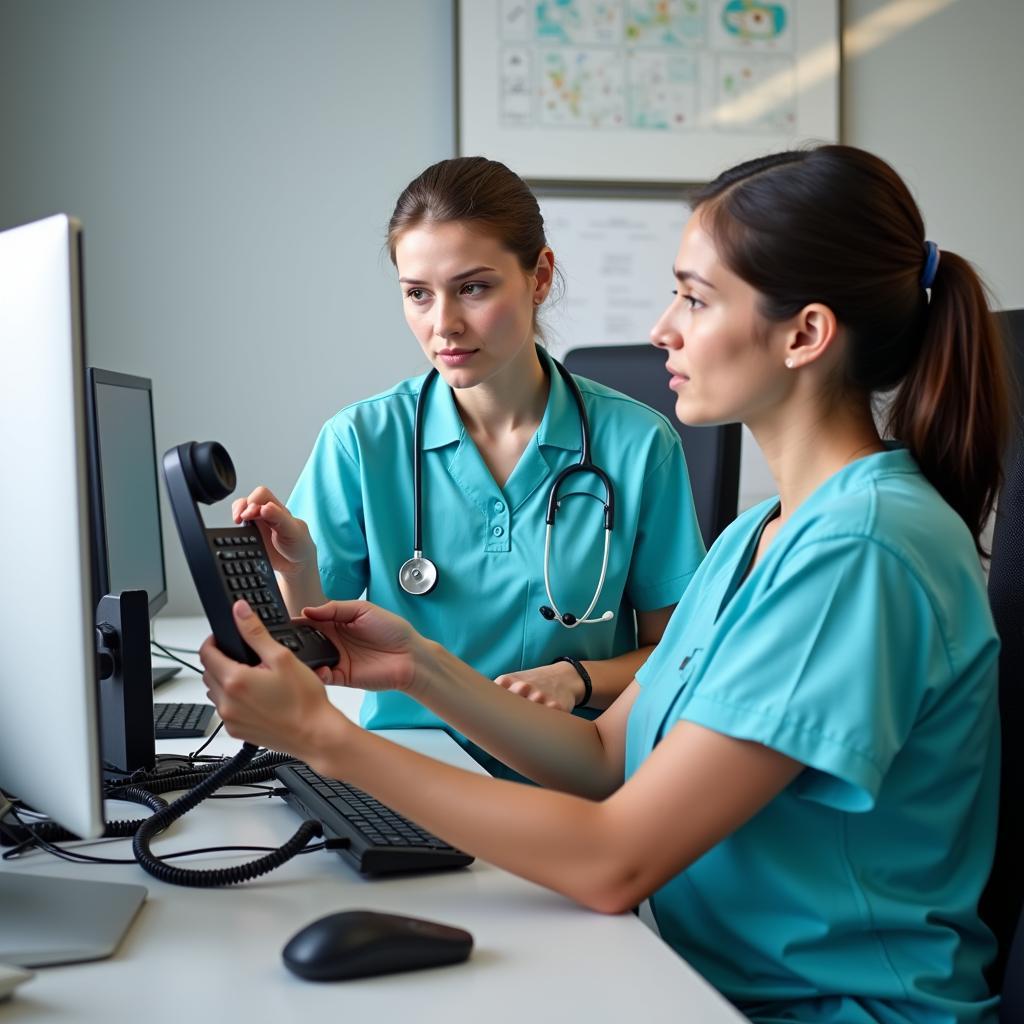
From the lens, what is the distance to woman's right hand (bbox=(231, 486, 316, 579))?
124cm

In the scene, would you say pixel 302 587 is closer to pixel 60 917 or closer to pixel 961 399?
pixel 60 917

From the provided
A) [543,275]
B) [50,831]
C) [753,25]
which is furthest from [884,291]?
[753,25]

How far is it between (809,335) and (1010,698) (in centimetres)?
38

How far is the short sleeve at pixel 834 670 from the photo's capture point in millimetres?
813

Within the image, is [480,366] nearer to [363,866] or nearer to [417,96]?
[363,866]

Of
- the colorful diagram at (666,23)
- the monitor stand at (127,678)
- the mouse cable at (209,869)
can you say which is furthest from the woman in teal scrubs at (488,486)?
the colorful diagram at (666,23)

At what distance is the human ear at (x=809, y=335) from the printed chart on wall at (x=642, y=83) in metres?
1.87

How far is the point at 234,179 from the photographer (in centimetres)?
263

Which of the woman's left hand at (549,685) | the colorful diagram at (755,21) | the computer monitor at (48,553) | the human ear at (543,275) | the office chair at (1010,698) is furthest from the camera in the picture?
the colorful diagram at (755,21)

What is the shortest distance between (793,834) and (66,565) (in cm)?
57

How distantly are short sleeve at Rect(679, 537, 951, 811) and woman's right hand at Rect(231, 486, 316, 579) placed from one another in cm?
58

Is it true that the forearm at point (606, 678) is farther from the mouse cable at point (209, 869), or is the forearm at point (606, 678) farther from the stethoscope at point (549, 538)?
the mouse cable at point (209, 869)

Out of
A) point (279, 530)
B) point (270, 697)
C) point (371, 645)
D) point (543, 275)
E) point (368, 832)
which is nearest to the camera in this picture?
point (270, 697)

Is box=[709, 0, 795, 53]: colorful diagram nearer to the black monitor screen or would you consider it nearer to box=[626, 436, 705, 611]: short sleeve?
box=[626, 436, 705, 611]: short sleeve
